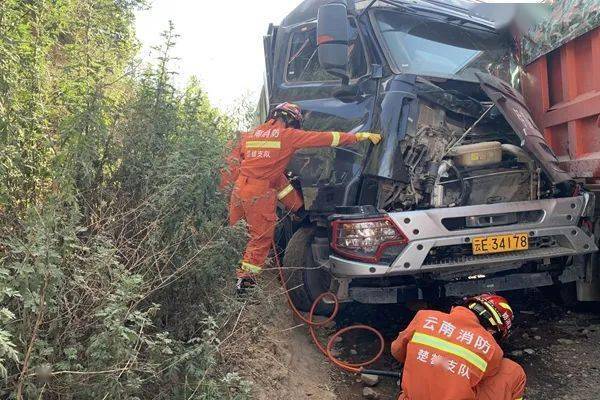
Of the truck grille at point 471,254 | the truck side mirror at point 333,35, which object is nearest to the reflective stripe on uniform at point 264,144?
the truck side mirror at point 333,35

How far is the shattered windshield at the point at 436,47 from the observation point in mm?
4152

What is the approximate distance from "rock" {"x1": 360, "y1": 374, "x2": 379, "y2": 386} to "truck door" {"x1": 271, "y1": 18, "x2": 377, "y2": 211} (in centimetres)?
116

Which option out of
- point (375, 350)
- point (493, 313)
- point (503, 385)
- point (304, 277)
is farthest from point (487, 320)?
point (304, 277)

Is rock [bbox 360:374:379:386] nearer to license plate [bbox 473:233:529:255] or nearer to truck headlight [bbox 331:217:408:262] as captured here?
truck headlight [bbox 331:217:408:262]

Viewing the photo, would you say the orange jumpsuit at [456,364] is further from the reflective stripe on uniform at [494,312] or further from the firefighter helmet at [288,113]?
the firefighter helmet at [288,113]

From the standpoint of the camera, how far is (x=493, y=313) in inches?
101

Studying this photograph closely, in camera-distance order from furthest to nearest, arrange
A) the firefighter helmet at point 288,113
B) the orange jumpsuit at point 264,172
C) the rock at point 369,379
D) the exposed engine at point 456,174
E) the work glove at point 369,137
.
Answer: the firefighter helmet at point 288,113 < the orange jumpsuit at point 264,172 < the work glove at point 369,137 < the exposed engine at point 456,174 < the rock at point 369,379

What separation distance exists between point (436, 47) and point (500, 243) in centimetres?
176

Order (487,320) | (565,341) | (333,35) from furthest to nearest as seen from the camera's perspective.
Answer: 1. (333,35)
2. (565,341)
3. (487,320)

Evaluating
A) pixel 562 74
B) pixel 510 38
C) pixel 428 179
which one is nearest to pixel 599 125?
pixel 562 74

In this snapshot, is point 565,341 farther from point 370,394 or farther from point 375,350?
point 370,394

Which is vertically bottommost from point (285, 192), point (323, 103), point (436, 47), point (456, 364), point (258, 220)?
point (456, 364)

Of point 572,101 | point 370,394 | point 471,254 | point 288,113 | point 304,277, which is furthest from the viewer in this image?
point 288,113

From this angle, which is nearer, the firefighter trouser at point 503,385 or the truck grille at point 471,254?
the firefighter trouser at point 503,385
